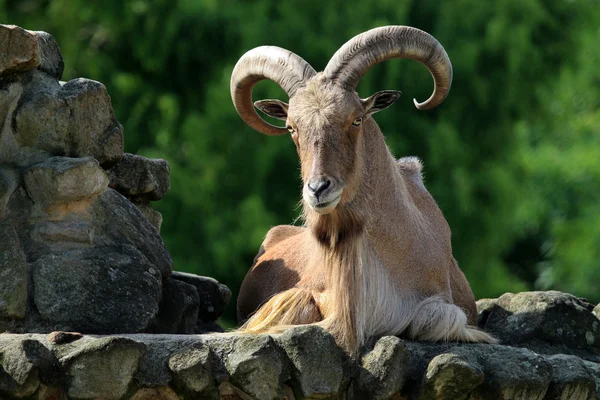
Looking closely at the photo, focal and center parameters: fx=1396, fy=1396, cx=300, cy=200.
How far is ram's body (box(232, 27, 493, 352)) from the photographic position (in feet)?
30.6

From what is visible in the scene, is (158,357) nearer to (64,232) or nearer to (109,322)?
(109,322)

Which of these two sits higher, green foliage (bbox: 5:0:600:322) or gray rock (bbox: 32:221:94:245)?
green foliage (bbox: 5:0:600:322)

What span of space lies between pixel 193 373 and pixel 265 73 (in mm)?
2871

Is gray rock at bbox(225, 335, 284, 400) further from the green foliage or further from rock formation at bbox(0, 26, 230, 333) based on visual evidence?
the green foliage

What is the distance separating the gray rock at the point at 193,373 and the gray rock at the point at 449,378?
132 cm

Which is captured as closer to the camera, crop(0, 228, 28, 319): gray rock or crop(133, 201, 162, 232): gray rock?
crop(0, 228, 28, 319): gray rock

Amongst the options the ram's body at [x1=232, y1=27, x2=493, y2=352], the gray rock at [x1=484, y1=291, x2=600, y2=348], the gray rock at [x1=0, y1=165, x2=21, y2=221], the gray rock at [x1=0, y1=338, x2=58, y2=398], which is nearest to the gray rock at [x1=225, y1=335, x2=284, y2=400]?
the ram's body at [x1=232, y1=27, x2=493, y2=352]

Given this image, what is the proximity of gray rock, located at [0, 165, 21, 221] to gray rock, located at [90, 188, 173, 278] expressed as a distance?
0.58m

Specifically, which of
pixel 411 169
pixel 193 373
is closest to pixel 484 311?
pixel 411 169

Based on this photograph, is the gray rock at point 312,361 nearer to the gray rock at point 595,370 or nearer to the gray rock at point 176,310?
the gray rock at point 176,310

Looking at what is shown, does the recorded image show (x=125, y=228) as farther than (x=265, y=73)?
No

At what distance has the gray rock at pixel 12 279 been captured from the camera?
8.35m

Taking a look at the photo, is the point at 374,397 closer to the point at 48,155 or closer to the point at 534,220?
the point at 48,155

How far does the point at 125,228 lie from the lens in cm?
927
